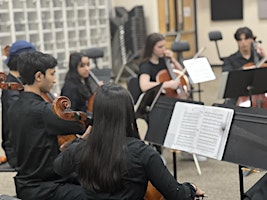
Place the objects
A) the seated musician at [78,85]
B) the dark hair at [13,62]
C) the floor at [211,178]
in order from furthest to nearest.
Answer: the seated musician at [78,85]
the floor at [211,178]
the dark hair at [13,62]

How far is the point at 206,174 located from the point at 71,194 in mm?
1878

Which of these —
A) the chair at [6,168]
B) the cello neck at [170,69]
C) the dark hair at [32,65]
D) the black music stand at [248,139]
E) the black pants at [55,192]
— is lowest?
the chair at [6,168]

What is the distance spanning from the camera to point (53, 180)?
283 cm

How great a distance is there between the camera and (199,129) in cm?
301

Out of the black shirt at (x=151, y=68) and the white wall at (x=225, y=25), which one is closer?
the black shirt at (x=151, y=68)

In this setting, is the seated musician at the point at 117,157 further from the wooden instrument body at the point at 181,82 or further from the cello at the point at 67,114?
the wooden instrument body at the point at 181,82

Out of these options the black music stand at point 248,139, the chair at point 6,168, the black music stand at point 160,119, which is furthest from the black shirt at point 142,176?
the chair at point 6,168

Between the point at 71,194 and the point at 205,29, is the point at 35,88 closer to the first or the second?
the point at 71,194

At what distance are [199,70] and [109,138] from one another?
2.12 m

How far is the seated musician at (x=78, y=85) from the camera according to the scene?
440cm

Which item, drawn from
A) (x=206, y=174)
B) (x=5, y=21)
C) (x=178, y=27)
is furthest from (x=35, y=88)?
(x=178, y=27)

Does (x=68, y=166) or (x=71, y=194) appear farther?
(x=71, y=194)

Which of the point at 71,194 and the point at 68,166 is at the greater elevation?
the point at 68,166

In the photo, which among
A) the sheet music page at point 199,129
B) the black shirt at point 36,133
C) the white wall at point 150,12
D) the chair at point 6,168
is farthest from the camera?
the white wall at point 150,12
